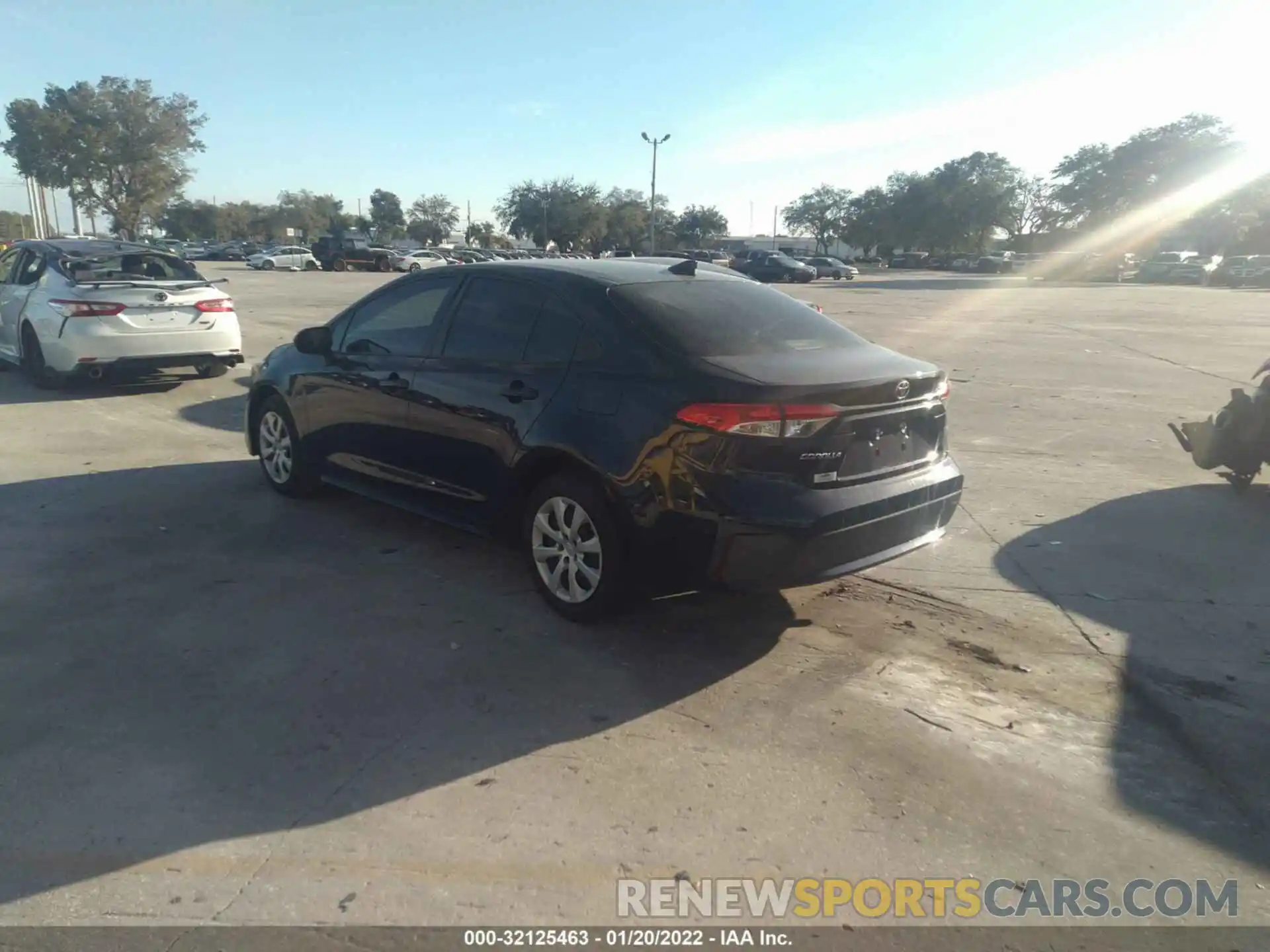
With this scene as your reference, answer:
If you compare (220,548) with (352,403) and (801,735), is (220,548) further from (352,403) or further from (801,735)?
(801,735)

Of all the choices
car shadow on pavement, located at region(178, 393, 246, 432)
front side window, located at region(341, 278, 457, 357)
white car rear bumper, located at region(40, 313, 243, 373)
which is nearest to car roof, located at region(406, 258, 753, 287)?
front side window, located at region(341, 278, 457, 357)

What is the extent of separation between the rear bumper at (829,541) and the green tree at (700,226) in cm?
10759

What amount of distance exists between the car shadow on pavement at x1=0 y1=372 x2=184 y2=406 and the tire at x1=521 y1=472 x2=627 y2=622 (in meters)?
7.82

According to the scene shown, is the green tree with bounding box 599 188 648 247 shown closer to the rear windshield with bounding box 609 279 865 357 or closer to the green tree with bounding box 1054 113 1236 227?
the green tree with bounding box 1054 113 1236 227

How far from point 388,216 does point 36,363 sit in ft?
361

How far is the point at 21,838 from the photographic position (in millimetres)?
2932

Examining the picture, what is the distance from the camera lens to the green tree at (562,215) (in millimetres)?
93000

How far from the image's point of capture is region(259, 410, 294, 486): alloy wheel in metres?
6.47

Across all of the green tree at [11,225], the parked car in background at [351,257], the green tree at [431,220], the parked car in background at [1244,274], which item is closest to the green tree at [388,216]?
the green tree at [431,220]

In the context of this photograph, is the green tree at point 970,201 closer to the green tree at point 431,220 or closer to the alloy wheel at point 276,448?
the green tree at point 431,220

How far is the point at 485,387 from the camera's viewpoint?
4.81 meters

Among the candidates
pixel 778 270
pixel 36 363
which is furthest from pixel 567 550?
pixel 778 270
